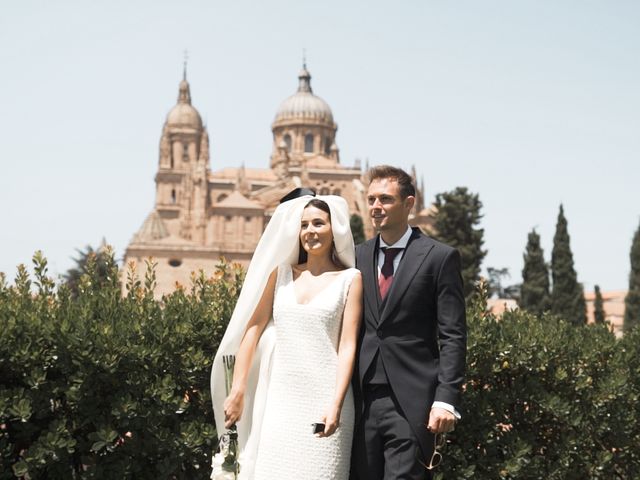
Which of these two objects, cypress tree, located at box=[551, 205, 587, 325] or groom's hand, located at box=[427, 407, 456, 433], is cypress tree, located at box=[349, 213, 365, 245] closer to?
cypress tree, located at box=[551, 205, 587, 325]

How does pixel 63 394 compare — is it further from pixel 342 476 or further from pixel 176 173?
pixel 176 173

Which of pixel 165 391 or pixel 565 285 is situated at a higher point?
pixel 565 285

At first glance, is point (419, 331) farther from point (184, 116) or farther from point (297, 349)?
point (184, 116)

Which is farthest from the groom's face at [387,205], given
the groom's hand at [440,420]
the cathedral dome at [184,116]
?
the cathedral dome at [184,116]

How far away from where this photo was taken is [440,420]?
4090 millimetres

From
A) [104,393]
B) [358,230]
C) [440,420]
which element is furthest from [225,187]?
[440,420]

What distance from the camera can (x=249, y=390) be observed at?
14.9ft

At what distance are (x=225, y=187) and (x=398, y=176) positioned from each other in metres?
66.8

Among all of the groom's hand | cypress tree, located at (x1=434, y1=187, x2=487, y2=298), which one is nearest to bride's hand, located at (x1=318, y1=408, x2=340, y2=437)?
the groom's hand

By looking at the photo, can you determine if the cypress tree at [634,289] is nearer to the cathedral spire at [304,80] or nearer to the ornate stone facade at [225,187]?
the ornate stone facade at [225,187]

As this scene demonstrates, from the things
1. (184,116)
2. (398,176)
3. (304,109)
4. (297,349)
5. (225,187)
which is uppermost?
(304,109)

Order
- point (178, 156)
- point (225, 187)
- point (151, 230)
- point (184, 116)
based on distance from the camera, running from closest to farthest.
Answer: point (151, 230) < point (225, 187) < point (178, 156) < point (184, 116)

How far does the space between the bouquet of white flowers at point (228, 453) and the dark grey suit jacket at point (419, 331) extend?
711 mm

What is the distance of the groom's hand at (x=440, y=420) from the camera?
4094 mm
